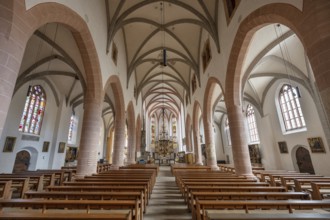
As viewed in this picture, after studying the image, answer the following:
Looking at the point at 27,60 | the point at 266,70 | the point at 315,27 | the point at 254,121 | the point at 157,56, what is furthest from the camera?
the point at 254,121

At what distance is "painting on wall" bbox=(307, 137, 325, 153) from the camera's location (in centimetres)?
953

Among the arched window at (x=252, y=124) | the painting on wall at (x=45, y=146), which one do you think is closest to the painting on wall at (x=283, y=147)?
the arched window at (x=252, y=124)

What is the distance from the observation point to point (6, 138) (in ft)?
33.5

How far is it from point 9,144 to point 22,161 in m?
2.00

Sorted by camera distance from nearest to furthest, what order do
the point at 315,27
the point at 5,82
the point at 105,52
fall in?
the point at 5,82 < the point at 315,27 < the point at 105,52

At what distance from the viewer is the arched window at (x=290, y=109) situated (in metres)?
11.1

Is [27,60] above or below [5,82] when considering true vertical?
above

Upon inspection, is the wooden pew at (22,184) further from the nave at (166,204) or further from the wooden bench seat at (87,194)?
the wooden bench seat at (87,194)

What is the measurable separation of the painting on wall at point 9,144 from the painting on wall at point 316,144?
65.9ft

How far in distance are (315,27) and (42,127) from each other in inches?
656

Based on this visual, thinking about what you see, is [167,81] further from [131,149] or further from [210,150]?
[210,150]

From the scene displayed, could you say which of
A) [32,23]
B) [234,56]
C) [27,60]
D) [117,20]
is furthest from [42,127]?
[234,56]

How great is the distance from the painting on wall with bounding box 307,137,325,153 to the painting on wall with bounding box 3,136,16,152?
2010cm

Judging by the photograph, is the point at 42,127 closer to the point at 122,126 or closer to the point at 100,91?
the point at 122,126
